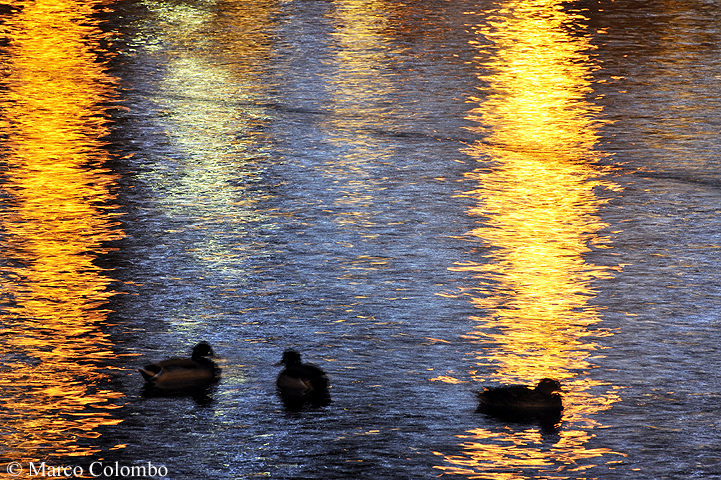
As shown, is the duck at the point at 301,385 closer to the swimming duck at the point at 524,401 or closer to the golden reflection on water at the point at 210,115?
the swimming duck at the point at 524,401

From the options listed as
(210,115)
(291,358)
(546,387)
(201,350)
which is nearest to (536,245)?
(546,387)

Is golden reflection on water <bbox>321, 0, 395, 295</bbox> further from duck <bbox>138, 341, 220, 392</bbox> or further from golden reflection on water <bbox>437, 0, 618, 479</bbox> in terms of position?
duck <bbox>138, 341, 220, 392</bbox>

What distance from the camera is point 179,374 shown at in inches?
173

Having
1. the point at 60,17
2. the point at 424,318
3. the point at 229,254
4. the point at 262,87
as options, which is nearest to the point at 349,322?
the point at 424,318

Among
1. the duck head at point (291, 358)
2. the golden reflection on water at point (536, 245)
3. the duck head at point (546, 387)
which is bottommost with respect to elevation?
the golden reflection on water at point (536, 245)

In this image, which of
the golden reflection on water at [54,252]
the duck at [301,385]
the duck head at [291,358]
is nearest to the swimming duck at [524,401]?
the duck at [301,385]

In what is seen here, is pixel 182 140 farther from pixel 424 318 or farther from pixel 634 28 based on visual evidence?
pixel 634 28

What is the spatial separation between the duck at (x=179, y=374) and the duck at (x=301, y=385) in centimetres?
30

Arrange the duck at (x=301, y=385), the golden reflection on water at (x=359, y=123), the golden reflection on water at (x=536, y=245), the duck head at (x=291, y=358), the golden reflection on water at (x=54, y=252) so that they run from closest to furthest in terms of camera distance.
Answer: the golden reflection on water at (x=536, y=245), the golden reflection on water at (x=54, y=252), the duck at (x=301, y=385), the duck head at (x=291, y=358), the golden reflection on water at (x=359, y=123)

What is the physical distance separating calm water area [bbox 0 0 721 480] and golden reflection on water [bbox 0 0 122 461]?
19 millimetres

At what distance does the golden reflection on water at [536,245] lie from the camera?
4.01 m

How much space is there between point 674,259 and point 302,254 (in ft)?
6.71

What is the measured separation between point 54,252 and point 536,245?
8.89 ft

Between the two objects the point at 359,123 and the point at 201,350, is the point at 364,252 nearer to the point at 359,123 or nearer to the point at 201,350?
the point at 201,350
